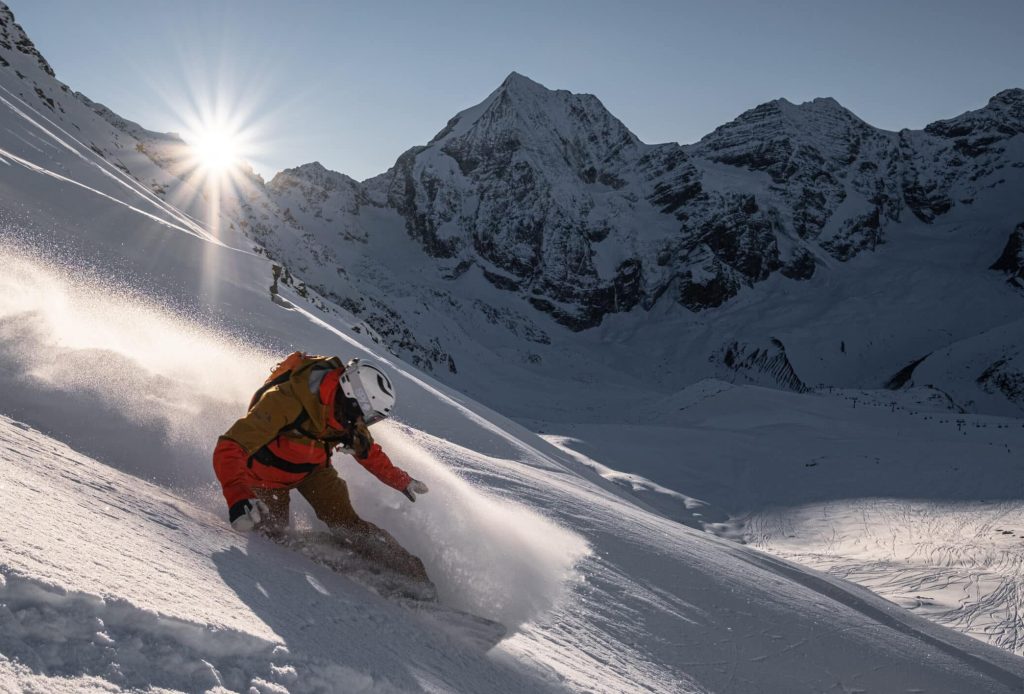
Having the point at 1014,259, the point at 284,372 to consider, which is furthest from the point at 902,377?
the point at 284,372

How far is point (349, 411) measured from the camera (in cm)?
427

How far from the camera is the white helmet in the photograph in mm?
4250

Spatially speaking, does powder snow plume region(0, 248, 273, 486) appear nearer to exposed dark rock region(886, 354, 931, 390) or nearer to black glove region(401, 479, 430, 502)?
black glove region(401, 479, 430, 502)

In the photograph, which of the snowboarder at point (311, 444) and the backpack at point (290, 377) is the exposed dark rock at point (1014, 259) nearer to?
the snowboarder at point (311, 444)

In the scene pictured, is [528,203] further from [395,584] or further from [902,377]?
[395,584]

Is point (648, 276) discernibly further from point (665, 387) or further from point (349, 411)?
point (349, 411)

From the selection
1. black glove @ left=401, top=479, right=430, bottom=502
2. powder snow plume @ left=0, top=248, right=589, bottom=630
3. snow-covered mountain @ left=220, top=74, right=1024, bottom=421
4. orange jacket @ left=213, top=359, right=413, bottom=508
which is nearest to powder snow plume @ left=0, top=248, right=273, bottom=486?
powder snow plume @ left=0, top=248, right=589, bottom=630

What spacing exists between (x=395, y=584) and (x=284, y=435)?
1.21m

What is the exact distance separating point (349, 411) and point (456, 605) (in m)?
1.48

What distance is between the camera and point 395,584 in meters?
3.83

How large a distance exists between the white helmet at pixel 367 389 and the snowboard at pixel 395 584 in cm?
85

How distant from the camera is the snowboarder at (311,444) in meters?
3.98

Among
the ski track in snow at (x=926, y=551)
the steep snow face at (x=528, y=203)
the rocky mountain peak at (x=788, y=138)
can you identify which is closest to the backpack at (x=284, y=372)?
the ski track in snow at (x=926, y=551)

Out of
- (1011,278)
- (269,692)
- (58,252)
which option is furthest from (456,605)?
(1011,278)
